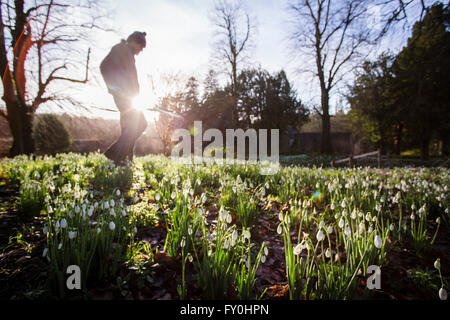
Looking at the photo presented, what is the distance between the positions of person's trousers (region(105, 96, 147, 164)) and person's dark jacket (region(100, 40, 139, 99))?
8.7 inches

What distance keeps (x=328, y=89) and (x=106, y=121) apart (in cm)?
3265

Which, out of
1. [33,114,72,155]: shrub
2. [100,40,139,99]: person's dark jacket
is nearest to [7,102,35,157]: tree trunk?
[100,40,139,99]: person's dark jacket

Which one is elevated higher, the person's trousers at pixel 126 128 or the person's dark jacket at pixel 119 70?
the person's dark jacket at pixel 119 70

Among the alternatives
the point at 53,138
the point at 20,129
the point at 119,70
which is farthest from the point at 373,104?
the point at 53,138

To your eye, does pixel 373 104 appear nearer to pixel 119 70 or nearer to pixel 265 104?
pixel 265 104

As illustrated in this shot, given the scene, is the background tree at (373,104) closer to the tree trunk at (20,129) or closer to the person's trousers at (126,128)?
the person's trousers at (126,128)

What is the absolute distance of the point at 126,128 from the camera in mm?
5359

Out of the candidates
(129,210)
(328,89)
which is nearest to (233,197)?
(129,210)

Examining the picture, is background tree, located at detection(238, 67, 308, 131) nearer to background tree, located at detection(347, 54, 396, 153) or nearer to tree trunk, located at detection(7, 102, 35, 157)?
background tree, located at detection(347, 54, 396, 153)

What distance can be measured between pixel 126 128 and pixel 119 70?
137cm

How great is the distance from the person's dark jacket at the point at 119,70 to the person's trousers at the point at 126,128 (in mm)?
221

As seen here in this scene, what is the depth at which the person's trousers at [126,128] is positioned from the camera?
5262 millimetres

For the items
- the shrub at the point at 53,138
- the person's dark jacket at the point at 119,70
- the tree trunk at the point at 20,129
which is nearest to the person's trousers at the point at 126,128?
the person's dark jacket at the point at 119,70

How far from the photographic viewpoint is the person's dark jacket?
5.05 meters
